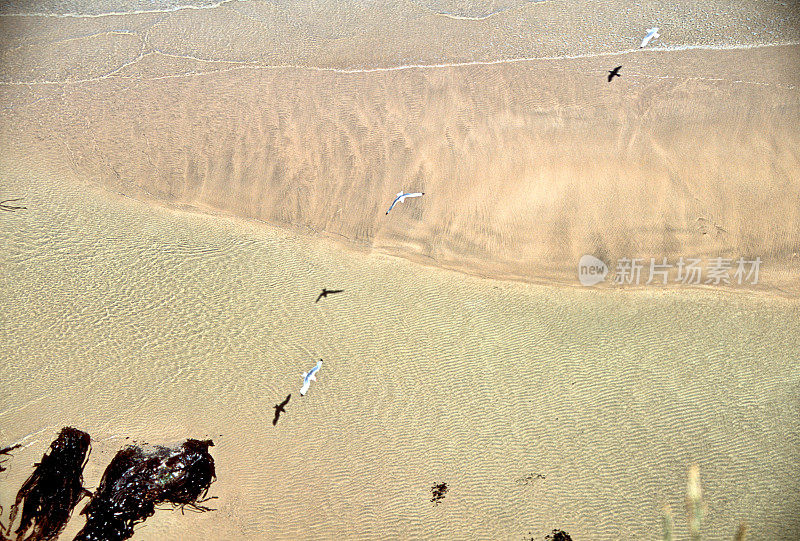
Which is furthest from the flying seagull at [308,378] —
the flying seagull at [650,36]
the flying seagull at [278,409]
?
the flying seagull at [650,36]

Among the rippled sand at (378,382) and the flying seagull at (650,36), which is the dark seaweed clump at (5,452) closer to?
the rippled sand at (378,382)

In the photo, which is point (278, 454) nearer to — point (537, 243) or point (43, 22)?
point (537, 243)

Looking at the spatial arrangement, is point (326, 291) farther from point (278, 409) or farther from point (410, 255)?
point (278, 409)

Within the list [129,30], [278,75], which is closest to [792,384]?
[278,75]

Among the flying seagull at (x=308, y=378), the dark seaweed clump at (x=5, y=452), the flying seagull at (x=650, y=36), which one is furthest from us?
the flying seagull at (x=650, y=36)

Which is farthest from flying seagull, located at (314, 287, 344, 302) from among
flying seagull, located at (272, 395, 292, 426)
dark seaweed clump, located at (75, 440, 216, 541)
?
dark seaweed clump, located at (75, 440, 216, 541)

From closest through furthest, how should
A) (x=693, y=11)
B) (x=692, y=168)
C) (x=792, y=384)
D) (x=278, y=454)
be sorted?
(x=278, y=454)
(x=792, y=384)
(x=692, y=168)
(x=693, y=11)
